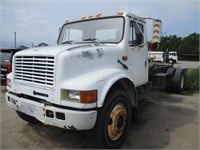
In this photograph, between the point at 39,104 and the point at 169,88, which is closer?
the point at 39,104

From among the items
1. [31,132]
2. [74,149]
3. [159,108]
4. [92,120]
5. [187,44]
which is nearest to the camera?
[92,120]

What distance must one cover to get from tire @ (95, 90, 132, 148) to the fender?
21 cm

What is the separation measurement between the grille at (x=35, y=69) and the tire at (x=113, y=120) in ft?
2.95

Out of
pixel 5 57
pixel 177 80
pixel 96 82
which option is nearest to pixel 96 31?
pixel 96 82

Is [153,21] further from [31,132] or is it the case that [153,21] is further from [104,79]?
[31,132]

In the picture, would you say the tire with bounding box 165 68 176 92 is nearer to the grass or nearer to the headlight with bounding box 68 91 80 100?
the grass

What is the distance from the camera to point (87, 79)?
3.45 metres

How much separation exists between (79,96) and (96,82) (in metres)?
0.32

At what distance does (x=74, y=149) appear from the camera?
12.6 ft

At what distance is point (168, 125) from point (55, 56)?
2981 mm

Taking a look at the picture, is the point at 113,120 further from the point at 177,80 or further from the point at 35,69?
the point at 177,80

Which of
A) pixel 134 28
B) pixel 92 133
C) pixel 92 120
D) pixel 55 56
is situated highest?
pixel 134 28

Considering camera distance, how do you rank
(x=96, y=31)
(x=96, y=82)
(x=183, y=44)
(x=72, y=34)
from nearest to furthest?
(x=96, y=82), (x=96, y=31), (x=72, y=34), (x=183, y=44)

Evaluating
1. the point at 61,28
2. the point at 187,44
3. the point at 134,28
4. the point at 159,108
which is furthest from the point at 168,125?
the point at 187,44
